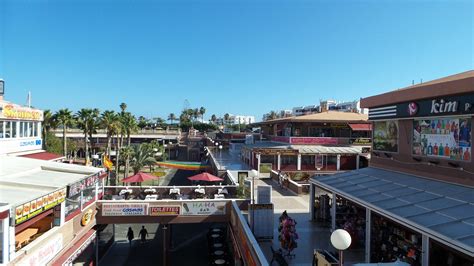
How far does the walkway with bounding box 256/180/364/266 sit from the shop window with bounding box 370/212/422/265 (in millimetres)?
659

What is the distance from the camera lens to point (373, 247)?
1241 cm

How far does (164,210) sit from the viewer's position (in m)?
19.4

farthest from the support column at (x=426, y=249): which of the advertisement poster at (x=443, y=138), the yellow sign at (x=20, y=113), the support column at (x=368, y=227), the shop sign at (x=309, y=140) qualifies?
the shop sign at (x=309, y=140)

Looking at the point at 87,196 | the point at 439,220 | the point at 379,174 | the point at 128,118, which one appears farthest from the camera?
the point at 128,118

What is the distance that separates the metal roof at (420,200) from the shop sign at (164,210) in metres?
8.36

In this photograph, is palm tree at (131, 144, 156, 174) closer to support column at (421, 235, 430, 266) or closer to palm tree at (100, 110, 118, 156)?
palm tree at (100, 110, 118, 156)

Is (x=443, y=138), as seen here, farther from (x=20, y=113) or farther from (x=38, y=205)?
(x=20, y=113)

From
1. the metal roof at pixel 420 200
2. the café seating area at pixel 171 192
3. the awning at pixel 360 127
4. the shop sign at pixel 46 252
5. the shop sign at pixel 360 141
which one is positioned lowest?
the shop sign at pixel 46 252

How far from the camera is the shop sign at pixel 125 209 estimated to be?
63.3ft

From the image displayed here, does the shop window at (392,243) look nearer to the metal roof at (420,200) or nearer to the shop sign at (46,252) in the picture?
the metal roof at (420,200)

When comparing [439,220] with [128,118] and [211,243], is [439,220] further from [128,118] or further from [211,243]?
[128,118]

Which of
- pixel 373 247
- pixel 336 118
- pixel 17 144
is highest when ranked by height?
pixel 336 118

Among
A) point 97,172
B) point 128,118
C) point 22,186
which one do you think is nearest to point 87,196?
point 97,172

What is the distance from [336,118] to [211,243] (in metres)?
23.2
